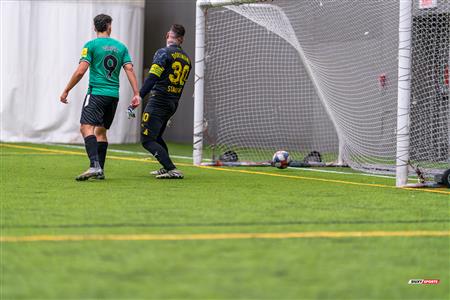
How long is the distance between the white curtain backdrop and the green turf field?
9.05 m

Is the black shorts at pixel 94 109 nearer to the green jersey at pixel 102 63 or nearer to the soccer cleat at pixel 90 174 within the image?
the green jersey at pixel 102 63

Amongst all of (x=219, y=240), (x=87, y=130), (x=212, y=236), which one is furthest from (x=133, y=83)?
(x=219, y=240)

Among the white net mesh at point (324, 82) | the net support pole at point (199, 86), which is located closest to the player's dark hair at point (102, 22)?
the net support pole at point (199, 86)

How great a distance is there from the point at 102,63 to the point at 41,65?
8.93 metres

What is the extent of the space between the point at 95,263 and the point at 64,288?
2.04 ft

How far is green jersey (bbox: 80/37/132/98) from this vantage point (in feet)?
34.4

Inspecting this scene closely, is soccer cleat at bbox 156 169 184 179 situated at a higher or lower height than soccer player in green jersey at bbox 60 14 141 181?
lower

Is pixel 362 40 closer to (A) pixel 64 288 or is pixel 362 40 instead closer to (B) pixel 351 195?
(B) pixel 351 195

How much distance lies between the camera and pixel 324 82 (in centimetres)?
1343

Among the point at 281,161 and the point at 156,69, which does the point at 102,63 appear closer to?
the point at 156,69

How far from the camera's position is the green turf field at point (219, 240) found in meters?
4.46

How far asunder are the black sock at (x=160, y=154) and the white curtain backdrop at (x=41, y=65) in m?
8.40
